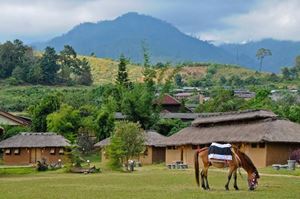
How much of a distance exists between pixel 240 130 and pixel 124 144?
10.1 meters

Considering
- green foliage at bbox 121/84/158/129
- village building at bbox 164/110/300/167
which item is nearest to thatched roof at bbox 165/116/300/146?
village building at bbox 164/110/300/167

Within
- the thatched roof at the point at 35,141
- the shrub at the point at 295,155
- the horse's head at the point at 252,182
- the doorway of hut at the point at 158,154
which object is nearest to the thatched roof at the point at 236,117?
the shrub at the point at 295,155

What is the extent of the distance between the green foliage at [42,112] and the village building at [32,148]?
12.3 metres

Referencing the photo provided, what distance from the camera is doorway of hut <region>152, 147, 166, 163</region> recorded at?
2552 inches

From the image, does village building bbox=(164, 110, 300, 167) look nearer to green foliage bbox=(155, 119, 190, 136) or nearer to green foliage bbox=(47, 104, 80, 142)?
green foliage bbox=(155, 119, 190, 136)

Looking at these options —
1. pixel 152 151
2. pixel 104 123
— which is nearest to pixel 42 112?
pixel 104 123

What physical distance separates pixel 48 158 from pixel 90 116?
15.5 metres

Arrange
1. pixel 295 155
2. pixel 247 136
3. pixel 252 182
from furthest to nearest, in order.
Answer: pixel 247 136 < pixel 295 155 < pixel 252 182

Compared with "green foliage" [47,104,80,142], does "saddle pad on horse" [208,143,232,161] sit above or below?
below

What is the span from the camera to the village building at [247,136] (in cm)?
4709

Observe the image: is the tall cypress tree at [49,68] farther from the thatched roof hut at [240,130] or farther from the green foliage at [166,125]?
the thatched roof hut at [240,130]

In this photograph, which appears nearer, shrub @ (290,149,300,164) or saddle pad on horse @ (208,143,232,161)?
saddle pad on horse @ (208,143,232,161)

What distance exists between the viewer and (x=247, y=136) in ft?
160

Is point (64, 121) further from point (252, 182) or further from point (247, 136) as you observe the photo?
point (252, 182)
